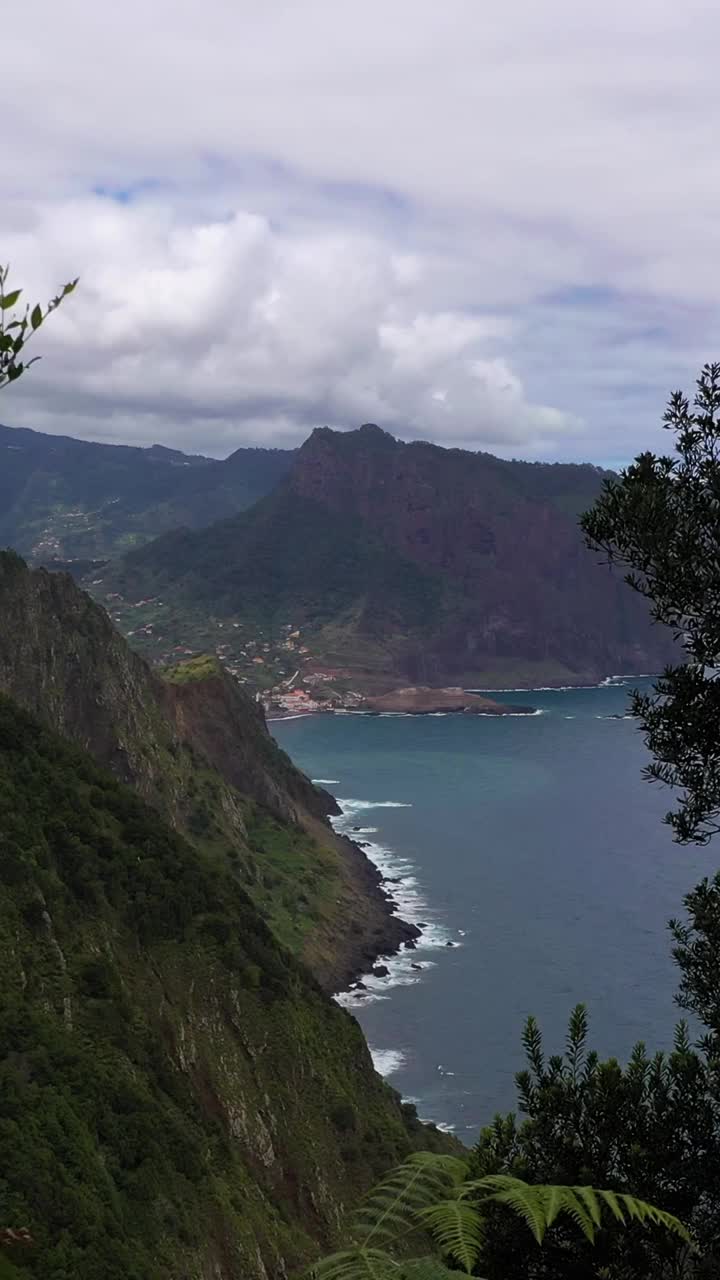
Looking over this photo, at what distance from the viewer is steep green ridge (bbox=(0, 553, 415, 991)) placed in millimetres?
86062

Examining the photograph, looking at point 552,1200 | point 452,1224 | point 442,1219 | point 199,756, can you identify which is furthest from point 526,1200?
point 199,756

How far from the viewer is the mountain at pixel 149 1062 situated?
107ft

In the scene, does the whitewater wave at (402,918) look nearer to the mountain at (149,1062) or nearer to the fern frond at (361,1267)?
the mountain at (149,1062)

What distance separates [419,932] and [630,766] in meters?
88.7

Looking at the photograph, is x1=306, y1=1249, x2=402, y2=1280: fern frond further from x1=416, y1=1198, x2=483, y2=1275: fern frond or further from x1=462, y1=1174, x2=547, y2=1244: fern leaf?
x1=462, y1=1174, x2=547, y2=1244: fern leaf

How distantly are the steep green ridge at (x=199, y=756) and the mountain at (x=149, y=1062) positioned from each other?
5.38 meters

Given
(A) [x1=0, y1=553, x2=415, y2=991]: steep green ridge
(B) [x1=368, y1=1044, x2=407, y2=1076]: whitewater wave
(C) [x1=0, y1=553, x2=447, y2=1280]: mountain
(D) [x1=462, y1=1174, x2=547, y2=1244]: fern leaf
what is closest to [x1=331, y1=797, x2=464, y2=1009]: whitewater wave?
(A) [x1=0, y1=553, x2=415, y2=991]: steep green ridge

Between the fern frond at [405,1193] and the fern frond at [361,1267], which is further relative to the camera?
the fern frond at [405,1193]

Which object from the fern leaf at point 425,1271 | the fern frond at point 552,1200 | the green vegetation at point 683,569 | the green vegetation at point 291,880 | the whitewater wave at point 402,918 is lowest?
the whitewater wave at point 402,918

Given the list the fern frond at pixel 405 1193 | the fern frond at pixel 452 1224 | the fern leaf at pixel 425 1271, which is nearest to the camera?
the fern leaf at pixel 425 1271

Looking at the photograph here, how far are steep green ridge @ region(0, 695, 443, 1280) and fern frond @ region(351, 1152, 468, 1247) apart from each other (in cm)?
2081

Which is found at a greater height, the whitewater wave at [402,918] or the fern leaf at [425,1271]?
the fern leaf at [425,1271]

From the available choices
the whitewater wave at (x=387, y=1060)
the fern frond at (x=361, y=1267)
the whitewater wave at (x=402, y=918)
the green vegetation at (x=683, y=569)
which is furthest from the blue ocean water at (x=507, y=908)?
the fern frond at (x=361, y=1267)

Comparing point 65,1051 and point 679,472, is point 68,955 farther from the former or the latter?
point 679,472
